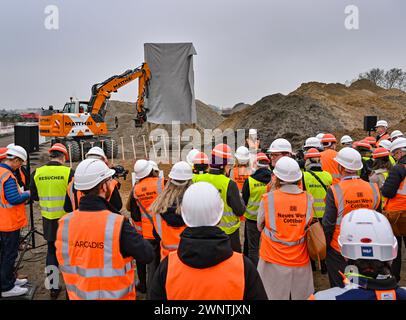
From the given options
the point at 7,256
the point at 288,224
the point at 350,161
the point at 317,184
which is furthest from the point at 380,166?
the point at 7,256

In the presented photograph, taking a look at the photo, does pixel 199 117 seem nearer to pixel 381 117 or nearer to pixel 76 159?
pixel 381 117

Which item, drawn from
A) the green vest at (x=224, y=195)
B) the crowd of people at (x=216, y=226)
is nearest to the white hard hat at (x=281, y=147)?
the crowd of people at (x=216, y=226)

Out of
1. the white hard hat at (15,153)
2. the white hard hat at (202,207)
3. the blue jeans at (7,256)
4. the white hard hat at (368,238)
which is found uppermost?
the white hard hat at (15,153)

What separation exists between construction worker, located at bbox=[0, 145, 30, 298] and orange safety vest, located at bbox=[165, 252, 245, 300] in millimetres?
3333

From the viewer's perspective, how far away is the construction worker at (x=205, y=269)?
5.85 ft

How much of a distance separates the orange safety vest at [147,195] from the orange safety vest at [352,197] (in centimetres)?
197

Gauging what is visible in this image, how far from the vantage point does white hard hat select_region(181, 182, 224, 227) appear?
1.88 metres

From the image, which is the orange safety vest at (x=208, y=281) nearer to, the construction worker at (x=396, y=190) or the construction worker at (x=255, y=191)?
the construction worker at (x=255, y=191)

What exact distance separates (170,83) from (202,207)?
1449 centimetres

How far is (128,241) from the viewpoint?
7.79 feet

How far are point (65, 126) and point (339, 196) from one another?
46.5 feet

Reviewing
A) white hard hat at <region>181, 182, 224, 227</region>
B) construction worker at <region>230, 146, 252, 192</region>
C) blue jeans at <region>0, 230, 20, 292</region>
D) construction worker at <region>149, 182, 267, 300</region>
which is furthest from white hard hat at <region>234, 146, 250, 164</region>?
construction worker at <region>149, 182, 267, 300</region>

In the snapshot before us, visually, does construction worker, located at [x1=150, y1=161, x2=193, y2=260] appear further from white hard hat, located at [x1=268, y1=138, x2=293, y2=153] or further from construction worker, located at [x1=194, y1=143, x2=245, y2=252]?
white hard hat, located at [x1=268, y1=138, x2=293, y2=153]

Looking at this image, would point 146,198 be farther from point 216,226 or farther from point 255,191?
point 216,226
